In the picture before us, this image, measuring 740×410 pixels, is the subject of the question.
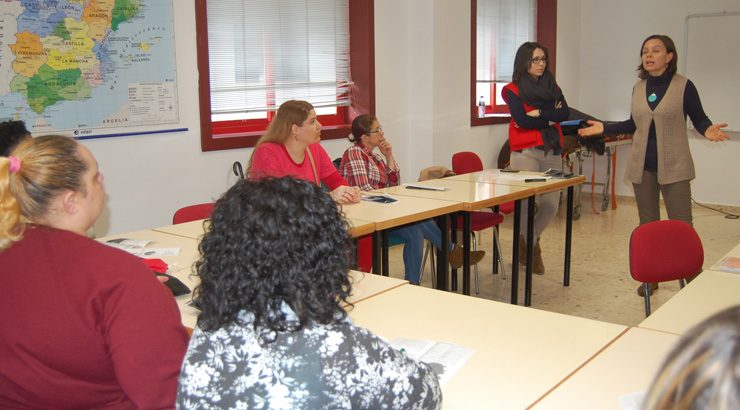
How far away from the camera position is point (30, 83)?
3883 millimetres

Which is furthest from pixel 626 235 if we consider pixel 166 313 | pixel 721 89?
pixel 166 313

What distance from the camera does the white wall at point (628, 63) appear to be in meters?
7.23

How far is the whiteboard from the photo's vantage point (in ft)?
22.9

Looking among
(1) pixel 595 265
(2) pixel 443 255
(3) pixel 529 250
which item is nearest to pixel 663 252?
(2) pixel 443 255

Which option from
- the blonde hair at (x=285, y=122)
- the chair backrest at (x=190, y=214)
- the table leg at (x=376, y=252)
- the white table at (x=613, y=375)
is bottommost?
the table leg at (x=376, y=252)

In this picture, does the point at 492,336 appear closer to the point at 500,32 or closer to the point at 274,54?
the point at 274,54

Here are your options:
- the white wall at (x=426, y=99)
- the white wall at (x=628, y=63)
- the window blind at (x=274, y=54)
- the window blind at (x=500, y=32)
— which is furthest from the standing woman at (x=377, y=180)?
the white wall at (x=628, y=63)

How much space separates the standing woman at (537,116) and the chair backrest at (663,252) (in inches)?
79.5

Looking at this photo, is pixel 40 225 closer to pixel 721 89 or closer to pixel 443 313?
pixel 443 313

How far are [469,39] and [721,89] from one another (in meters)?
2.72

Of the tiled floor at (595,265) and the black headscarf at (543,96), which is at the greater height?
the black headscarf at (543,96)

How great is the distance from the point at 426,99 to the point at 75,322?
4.90 metres

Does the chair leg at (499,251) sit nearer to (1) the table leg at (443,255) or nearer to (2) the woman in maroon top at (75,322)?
(1) the table leg at (443,255)

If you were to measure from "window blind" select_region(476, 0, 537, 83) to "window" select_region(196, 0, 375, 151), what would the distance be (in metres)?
1.79
